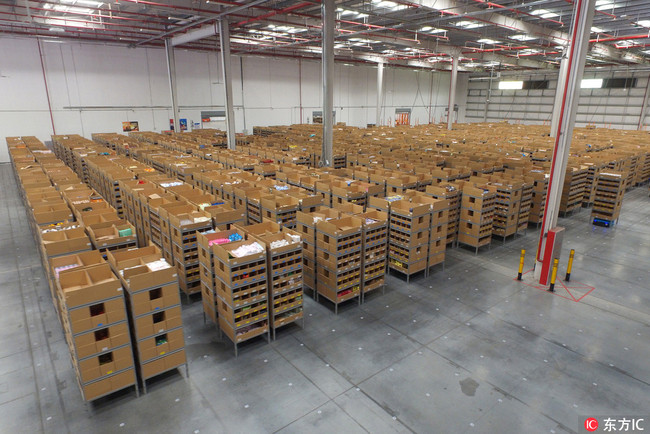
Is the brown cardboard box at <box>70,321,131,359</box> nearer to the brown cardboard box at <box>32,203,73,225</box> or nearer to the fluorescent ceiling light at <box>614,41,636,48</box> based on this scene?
the brown cardboard box at <box>32,203,73,225</box>

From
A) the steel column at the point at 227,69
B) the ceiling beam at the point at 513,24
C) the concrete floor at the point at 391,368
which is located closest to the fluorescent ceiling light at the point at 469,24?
the ceiling beam at the point at 513,24

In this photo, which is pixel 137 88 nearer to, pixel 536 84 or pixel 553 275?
pixel 553 275

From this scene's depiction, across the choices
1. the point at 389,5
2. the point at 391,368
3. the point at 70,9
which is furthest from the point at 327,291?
the point at 70,9

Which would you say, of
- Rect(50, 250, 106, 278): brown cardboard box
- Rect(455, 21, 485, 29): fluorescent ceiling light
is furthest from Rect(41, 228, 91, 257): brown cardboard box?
Rect(455, 21, 485, 29): fluorescent ceiling light

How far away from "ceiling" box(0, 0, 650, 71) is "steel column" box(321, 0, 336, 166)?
5.41ft

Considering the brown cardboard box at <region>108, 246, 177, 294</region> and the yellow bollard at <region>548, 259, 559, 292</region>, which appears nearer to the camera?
the brown cardboard box at <region>108, 246, 177, 294</region>

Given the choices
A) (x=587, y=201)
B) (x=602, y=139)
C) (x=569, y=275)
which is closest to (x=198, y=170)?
(x=569, y=275)

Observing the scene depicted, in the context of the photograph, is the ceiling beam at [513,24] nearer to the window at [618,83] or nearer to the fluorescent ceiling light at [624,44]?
the fluorescent ceiling light at [624,44]

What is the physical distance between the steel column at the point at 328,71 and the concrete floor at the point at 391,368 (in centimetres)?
774

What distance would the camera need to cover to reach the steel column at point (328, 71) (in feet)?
44.4

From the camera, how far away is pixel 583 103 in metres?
39.2

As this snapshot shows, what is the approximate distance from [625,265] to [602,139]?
17717 millimetres

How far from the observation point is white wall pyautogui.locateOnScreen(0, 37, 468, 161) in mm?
22984

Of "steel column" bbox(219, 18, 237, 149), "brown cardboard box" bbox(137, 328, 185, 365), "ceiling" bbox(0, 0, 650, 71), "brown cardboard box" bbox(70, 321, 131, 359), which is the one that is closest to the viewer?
"brown cardboard box" bbox(70, 321, 131, 359)
